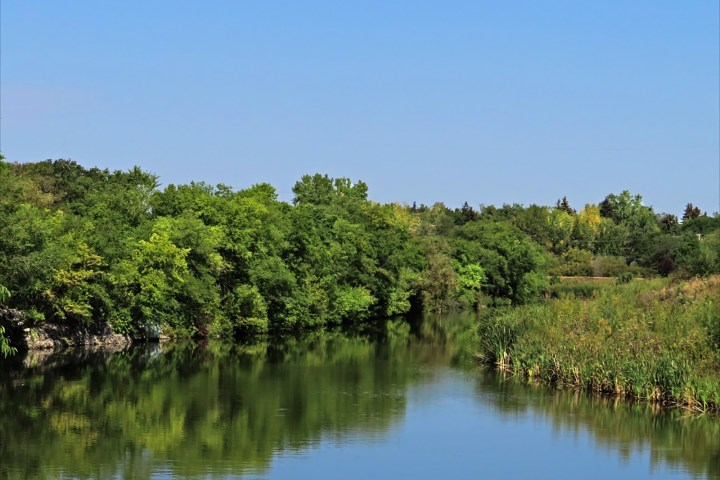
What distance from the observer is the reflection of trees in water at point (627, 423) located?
2669cm

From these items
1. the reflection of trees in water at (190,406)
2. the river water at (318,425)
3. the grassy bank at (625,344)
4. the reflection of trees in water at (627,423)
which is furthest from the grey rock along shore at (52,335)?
the reflection of trees in water at (627,423)

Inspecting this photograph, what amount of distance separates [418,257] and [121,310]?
117ft

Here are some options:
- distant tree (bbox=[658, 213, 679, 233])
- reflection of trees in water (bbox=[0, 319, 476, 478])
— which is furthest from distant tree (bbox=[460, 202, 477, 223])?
reflection of trees in water (bbox=[0, 319, 476, 478])

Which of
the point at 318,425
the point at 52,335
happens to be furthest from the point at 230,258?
the point at 318,425

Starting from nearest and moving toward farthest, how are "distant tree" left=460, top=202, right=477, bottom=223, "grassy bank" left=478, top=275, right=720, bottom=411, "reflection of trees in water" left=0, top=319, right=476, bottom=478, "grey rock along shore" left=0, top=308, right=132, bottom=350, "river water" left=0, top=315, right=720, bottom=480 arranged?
"river water" left=0, top=315, right=720, bottom=480 < "reflection of trees in water" left=0, top=319, right=476, bottom=478 < "grassy bank" left=478, top=275, right=720, bottom=411 < "grey rock along shore" left=0, top=308, right=132, bottom=350 < "distant tree" left=460, top=202, right=477, bottom=223

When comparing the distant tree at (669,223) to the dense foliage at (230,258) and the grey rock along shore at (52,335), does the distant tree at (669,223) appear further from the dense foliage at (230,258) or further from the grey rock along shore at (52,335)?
the grey rock along shore at (52,335)

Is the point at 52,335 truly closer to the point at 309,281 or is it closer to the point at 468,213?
the point at 309,281

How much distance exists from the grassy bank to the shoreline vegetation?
0.23 ft

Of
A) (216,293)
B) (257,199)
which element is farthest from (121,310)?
(257,199)

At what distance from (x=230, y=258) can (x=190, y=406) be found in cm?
2287

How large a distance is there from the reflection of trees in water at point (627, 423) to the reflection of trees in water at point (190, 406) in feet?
13.8

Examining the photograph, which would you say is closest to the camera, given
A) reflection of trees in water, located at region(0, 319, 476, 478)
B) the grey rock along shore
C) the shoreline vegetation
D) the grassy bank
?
reflection of trees in water, located at region(0, 319, 476, 478)

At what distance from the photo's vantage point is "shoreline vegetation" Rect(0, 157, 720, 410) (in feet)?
111

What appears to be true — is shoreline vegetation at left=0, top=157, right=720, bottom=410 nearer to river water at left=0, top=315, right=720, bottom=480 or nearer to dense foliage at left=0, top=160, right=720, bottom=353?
dense foliage at left=0, top=160, right=720, bottom=353
